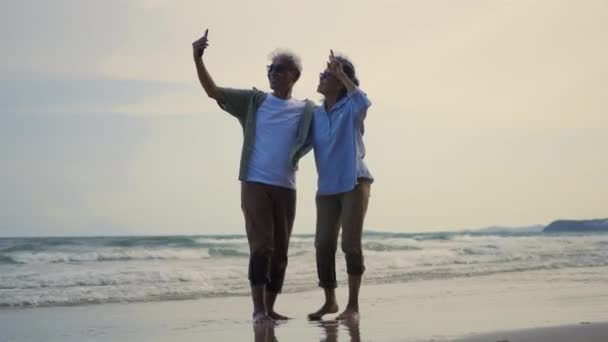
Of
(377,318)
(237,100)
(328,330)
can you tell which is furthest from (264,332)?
(237,100)

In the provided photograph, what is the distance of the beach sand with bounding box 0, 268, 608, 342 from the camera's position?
5.09m

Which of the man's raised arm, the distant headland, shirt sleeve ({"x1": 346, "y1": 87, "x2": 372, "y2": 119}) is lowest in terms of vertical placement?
the distant headland

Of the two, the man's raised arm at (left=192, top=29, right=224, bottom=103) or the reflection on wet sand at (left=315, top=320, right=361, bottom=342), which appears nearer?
the reflection on wet sand at (left=315, top=320, right=361, bottom=342)

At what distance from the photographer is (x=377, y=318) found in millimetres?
6074

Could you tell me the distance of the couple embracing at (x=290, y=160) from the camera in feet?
17.5

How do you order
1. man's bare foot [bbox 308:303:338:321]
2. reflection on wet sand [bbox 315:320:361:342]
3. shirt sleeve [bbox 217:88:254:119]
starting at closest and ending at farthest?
reflection on wet sand [bbox 315:320:361:342] → shirt sleeve [bbox 217:88:254:119] → man's bare foot [bbox 308:303:338:321]

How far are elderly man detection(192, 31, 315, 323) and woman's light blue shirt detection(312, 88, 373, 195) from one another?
126mm

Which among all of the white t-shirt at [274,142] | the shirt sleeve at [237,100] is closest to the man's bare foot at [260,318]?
the white t-shirt at [274,142]

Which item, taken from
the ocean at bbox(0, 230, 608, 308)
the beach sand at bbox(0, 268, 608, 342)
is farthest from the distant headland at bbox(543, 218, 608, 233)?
the beach sand at bbox(0, 268, 608, 342)

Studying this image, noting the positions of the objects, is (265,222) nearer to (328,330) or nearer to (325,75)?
(328,330)

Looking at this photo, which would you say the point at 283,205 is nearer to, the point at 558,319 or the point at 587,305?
the point at 558,319

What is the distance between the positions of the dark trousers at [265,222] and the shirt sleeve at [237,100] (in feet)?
1.48

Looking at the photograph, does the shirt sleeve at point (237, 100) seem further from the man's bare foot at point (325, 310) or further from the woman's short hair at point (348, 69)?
the man's bare foot at point (325, 310)

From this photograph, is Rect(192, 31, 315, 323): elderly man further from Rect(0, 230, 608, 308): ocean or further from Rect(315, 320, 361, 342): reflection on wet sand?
Rect(0, 230, 608, 308): ocean
